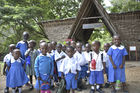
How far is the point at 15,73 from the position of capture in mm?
3584

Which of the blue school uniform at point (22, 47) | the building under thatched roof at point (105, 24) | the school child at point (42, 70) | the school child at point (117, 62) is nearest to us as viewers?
the school child at point (42, 70)

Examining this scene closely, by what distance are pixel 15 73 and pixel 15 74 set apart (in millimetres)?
27

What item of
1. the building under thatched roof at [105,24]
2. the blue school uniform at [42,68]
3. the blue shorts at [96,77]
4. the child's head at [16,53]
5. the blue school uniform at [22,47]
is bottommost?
the blue shorts at [96,77]

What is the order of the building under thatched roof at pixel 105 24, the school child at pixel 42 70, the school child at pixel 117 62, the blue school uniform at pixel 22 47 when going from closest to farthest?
the school child at pixel 42 70 → the school child at pixel 117 62 → the blue school uniform at pixel 22 47 → the building under thatched roof at pixel 105 24

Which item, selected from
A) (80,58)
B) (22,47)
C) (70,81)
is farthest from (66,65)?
(22,47)

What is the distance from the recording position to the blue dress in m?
3.54

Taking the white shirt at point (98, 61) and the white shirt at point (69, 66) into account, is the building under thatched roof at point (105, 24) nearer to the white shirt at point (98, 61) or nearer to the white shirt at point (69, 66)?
the white shirt at point (98, 61)

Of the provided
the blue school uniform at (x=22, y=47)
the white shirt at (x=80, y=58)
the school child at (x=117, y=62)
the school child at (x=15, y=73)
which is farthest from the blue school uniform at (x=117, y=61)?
the blue school uniform at (x=22, y=47)

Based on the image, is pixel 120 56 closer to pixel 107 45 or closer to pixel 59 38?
pixel 107 45

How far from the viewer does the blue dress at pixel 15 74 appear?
11.6ft

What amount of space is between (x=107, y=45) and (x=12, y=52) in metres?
2.99

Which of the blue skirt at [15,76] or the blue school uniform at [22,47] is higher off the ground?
the blue school uniform at [22,47]

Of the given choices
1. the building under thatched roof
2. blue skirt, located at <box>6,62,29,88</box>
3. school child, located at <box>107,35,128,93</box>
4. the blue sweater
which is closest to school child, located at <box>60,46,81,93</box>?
the blue sweater

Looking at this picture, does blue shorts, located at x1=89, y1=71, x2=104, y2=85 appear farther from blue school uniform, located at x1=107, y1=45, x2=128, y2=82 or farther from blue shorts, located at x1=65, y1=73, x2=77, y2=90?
blue shorts, located at x1=65, y1=73, x2=77, y2=90
